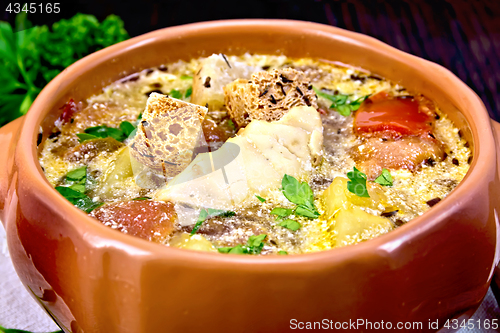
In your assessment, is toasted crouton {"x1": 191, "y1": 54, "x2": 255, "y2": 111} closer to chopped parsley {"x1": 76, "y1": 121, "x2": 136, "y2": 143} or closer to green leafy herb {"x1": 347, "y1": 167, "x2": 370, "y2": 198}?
chopped parsley {"x1": 76, "y1": 121, "x2": 136, "y2": 143}

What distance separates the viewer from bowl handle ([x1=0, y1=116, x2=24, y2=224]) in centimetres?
132

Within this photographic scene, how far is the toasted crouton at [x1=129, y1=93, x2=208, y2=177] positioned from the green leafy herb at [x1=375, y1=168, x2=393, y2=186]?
1.48 ft

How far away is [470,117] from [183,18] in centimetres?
199

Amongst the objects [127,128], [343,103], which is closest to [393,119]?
[343,103]

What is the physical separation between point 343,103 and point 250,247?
29.2 inches

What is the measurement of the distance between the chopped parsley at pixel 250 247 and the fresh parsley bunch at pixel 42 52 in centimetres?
167

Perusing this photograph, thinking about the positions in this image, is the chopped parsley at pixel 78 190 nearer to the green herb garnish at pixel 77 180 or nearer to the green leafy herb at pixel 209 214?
the green herb garnish at pixel 77 180

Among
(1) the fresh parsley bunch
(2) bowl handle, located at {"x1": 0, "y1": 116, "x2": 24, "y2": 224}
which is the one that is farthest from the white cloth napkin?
(1) the fresh parsley bunch

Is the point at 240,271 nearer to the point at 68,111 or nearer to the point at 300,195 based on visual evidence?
the point at 300,195

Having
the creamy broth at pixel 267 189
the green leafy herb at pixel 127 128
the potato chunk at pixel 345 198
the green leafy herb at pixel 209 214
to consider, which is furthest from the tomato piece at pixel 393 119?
the green leafy herb at pixel 127 128

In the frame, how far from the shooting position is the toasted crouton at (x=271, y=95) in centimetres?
145

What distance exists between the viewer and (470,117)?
139 centimetres

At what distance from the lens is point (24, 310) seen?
62.3 inches

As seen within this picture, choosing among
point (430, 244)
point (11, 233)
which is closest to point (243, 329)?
point (430, 244)
